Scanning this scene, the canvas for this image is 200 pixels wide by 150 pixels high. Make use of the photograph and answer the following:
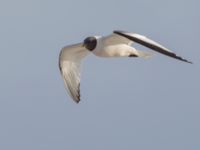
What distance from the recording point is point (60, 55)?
811 inches

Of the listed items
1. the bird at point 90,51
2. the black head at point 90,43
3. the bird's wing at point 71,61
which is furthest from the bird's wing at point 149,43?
the bird's wing at point 71,61

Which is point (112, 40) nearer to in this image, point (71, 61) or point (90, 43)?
point (90, 43)

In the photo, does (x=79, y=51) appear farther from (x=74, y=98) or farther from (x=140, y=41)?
(x=140, y=41)

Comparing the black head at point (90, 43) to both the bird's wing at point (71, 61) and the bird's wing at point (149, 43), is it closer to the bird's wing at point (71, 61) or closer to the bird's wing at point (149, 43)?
the bird's wing at point (71, 61)

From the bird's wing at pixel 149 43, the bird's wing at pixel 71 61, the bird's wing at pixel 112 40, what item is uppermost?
the bird's wing at pixel 149 43

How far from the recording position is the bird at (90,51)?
Answer: 739 inches

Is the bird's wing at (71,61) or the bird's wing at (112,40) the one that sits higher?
the bird's wing at (112,40)

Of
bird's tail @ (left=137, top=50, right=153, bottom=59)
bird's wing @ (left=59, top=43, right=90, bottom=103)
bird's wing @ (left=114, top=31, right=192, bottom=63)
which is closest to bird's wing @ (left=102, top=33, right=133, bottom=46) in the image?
bird's tail @ (left=137, top=50, right=153, bottom=59)

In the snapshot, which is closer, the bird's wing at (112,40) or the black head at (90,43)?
the black head at (90,43)

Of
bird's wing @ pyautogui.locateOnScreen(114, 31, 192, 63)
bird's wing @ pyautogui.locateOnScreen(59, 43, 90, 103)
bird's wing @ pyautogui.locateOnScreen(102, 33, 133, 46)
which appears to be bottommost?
bird's wing @ pyautogui.locateOnScreen(59, 43, 90, 103)

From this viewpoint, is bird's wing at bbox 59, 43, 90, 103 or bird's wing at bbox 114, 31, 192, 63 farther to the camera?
bird's wing at bbox 59, 43, 90, 103

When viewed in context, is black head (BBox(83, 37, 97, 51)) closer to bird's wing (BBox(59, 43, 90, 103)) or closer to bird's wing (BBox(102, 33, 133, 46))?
bird's wing (BBox(102, 33, 133, 46))

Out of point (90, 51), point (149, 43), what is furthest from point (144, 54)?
point (149, 43)

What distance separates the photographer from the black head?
1894 centimetres
